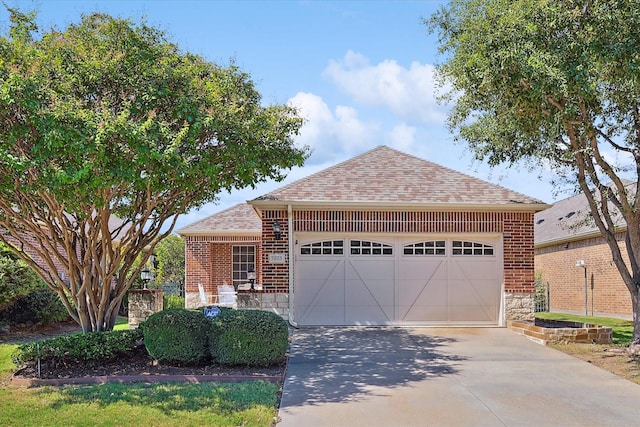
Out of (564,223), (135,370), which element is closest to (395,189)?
(135,370)

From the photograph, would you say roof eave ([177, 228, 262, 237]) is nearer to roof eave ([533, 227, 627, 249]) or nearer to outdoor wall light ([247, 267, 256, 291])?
outdoor wall light ([247, 267, 256, 291])

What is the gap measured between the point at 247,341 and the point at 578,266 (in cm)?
1657

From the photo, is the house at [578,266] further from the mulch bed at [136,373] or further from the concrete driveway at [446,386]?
the mulch bed at [136,373]

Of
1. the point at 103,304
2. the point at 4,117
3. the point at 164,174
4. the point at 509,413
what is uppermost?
the point at 4,117

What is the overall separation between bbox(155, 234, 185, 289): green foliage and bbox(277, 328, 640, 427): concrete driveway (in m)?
13.8

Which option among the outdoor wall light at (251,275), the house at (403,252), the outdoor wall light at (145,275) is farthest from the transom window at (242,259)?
the house at (403,252)

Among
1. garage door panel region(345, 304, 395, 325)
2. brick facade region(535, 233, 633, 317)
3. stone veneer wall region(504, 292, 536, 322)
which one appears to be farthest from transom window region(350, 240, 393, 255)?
brick facade region(535, 233, 633, 317)

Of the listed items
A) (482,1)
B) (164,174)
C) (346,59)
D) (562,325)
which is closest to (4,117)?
(164,174)

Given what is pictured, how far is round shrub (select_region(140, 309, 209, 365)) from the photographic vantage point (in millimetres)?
9672

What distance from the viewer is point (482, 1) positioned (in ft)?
35.6

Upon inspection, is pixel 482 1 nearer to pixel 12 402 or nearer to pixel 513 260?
pixel 513 260

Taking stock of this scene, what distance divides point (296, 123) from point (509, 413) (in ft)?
20.1

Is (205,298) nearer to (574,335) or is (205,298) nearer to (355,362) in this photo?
(355,362)

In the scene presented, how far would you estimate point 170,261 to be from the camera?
25.6 m
